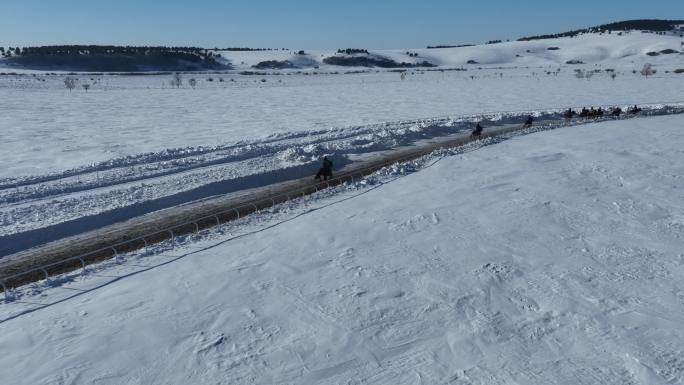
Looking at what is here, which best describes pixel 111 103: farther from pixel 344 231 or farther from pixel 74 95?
pixel 344 231

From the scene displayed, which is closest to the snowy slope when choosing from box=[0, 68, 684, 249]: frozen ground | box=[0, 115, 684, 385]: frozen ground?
box=[0, 68, 684, 249]: frozen ground

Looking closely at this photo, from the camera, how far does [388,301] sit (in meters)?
12.5

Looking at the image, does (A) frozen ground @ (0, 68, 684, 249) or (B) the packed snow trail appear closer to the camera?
(B) the packed snow trail

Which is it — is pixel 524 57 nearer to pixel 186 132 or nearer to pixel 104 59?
pixel 104 59

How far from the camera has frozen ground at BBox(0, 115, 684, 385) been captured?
399 inches

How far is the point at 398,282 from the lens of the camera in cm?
1350

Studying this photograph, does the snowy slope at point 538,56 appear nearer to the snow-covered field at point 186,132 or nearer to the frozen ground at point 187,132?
the snow-covered field at point 186,132

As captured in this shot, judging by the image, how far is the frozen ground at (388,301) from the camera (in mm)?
10125

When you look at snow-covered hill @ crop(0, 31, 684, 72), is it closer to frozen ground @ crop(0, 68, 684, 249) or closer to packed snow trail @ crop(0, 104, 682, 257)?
frozen ground @ crop(0, 68, 684, 249)

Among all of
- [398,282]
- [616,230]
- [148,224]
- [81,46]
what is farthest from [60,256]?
[81,46]

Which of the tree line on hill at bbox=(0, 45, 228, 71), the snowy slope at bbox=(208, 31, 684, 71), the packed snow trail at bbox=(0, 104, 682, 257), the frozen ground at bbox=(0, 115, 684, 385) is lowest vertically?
the frozen ground at bbox=(0, 115, 684, 385)

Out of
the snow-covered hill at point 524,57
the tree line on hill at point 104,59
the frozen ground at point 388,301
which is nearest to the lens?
the frozen ground at point 388,301

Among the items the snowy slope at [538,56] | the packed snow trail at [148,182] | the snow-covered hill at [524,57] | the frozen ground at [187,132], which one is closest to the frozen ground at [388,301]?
the packed snow trail at [148,182]

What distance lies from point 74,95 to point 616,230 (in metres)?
71.8
